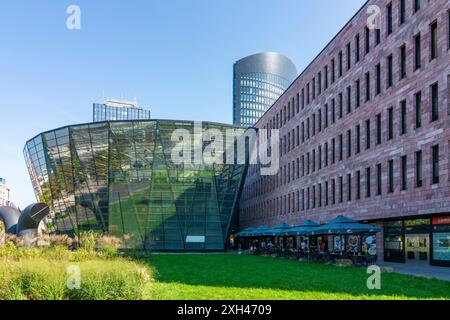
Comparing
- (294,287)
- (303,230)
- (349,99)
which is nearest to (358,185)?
(303,230)

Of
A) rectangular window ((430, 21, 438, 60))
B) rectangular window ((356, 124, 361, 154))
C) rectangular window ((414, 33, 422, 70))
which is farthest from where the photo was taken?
rectangular window ((356, 124, 361, 154))

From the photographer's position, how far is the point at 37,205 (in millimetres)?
34750

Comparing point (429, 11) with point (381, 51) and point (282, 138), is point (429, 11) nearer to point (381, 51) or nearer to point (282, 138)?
point (381, 51)

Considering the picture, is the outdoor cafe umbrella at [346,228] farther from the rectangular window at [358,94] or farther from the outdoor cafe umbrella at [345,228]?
the rectangular window at [358,94]

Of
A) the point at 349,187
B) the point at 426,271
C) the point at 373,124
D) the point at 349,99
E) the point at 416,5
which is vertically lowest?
the point at 426,271

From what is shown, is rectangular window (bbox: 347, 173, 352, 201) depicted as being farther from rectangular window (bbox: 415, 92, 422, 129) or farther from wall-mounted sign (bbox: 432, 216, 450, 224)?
rectangular window (bbox: 415, 92, 422, 129)

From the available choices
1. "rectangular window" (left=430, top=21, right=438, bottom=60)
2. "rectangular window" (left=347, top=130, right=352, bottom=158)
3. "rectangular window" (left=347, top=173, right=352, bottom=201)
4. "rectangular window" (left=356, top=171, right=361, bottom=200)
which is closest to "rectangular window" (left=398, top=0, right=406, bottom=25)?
"rectangular window" (left=430, top=21, right=438, bottom=60)

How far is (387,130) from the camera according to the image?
34188mm

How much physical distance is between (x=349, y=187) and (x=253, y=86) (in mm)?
154411

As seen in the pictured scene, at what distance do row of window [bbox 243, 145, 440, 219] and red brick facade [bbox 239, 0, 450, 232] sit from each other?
0.28 ft

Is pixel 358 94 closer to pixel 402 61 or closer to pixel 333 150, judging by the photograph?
pixel 333 150

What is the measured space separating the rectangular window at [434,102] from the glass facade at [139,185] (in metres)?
31.4

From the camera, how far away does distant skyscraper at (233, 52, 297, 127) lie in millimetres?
190500

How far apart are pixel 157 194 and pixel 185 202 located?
3.59 meters
